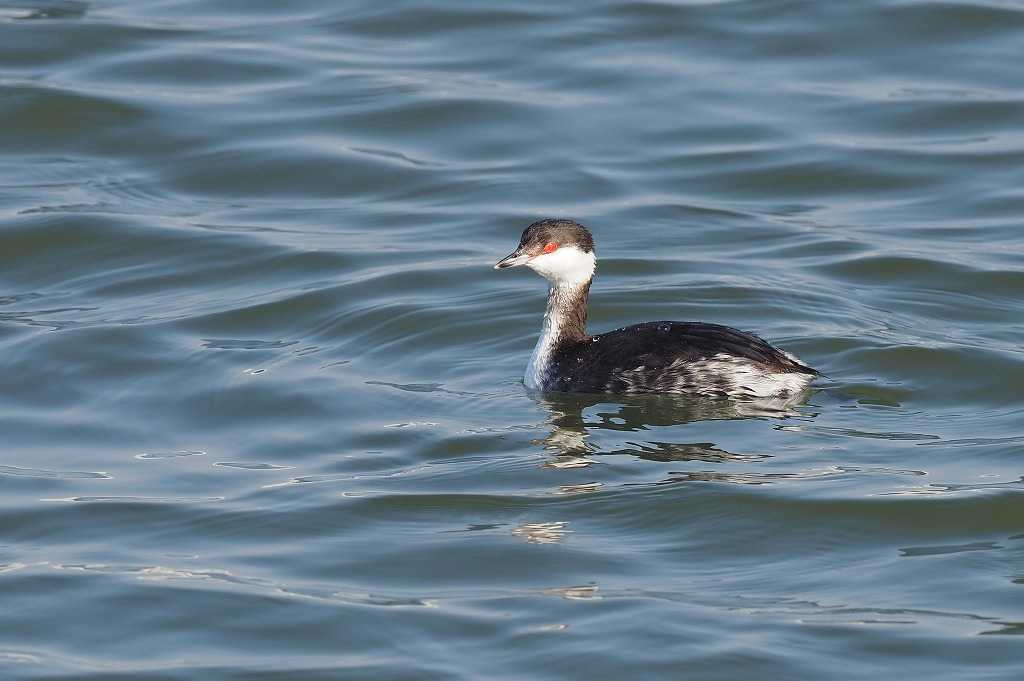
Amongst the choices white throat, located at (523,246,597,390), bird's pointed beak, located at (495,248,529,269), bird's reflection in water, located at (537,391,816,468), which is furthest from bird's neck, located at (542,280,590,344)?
bird's reflection in water, located at (537,391,816,468)

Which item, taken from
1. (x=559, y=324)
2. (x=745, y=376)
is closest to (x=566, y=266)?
(x=559, y=324)

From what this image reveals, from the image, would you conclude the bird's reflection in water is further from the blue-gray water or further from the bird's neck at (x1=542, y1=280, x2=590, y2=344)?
the bird's neck at (x1=542, y1=280, x2=590, y2=344)

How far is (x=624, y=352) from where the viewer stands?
10977 millimetres

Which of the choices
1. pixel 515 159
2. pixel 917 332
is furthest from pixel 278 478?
pixel 515 159

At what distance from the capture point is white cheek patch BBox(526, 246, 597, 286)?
11.3 metres

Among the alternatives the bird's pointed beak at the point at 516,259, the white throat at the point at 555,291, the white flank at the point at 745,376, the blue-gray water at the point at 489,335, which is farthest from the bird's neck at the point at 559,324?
the white flank at the point at 745,376

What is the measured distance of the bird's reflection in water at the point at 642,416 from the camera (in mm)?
9953

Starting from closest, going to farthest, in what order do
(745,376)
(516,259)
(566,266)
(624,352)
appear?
(745,376) < (624,352) < (516,259) < (566,266)

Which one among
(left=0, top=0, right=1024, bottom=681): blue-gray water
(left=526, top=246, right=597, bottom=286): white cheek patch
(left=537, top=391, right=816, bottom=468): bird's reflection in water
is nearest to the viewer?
(left=0, top=0, right=1024, bottom=681): blue-gray water

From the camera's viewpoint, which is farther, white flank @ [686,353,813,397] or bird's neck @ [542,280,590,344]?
bird's neck @ [542,280,590,344]

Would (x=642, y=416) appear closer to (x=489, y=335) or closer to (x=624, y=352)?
(x=624, y=352)

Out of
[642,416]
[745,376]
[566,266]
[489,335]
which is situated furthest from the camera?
[489,335]

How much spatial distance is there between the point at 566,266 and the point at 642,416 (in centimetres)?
115

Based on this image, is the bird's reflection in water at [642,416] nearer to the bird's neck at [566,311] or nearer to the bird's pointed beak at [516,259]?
the bird's neck at [566,311]
